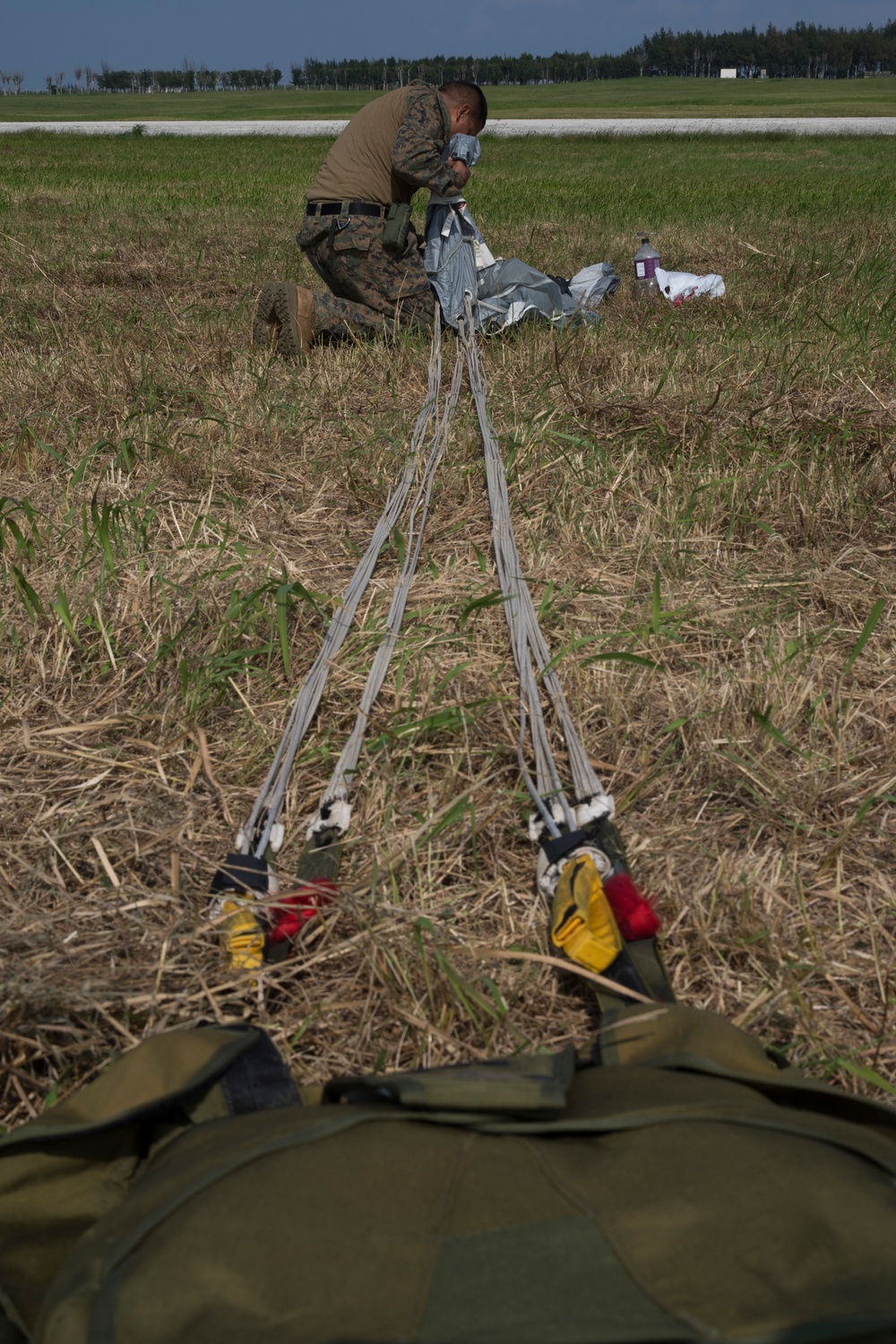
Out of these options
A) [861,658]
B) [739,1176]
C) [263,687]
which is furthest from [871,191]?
[739,1176]

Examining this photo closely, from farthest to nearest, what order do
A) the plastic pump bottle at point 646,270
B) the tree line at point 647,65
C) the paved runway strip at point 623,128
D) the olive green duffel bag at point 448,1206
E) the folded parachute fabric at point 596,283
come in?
1. the tree line at point 647,65
2. the paved runway strip at point 623,128
3. the plastic pump bottle at point 646,270
4. the folded parachute fabric at point 596,283
5. the olive green duffel bag at point 448,1206

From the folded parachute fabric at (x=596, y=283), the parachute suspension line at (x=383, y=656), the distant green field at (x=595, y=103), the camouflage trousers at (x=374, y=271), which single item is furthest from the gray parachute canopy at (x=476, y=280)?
the distant green field at (x=595, y=103)

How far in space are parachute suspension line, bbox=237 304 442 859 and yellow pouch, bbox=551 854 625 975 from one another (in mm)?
507

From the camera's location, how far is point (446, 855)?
1.66 m

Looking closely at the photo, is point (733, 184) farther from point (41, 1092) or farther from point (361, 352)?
point (41, 1092)

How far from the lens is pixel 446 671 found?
2.08 m

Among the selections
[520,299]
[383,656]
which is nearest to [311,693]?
[383,656]

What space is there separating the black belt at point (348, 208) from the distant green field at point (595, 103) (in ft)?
140

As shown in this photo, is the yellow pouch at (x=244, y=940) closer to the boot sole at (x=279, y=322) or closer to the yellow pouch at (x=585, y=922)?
the yellow pouch at (x=585, y=922)

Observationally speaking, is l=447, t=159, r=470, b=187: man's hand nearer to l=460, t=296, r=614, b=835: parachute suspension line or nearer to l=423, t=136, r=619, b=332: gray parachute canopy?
l=423, t=136, r=619, b=332: gray parachute canopy

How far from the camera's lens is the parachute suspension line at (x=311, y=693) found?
1.60 metres

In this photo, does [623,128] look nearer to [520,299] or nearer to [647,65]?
[520,299]

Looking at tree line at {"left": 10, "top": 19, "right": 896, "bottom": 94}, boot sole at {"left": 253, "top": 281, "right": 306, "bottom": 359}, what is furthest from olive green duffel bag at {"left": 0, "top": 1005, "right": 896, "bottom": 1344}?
tree line at {"left": 10, "top": 19, "right": 896, "bottom": 94}

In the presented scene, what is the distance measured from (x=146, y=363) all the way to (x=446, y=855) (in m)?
3.06
